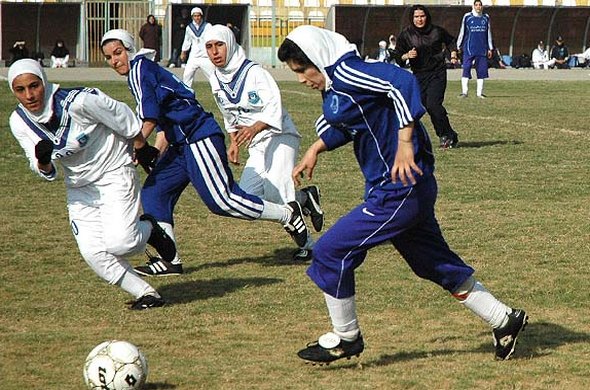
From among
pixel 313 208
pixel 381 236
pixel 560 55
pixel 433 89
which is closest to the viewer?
pixel 381 236

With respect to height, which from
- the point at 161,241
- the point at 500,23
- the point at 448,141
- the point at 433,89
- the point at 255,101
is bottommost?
the point at 500,23

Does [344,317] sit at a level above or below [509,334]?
above

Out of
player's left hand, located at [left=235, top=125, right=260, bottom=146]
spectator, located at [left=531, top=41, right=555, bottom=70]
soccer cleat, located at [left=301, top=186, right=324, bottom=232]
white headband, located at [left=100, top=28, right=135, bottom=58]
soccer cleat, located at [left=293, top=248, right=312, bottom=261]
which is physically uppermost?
white headband, located at [left=100, top=28, right=135, bottom=58]

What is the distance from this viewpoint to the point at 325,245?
6.25 m

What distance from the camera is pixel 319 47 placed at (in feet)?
20.0

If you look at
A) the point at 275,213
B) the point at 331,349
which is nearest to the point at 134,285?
the point at 275,213

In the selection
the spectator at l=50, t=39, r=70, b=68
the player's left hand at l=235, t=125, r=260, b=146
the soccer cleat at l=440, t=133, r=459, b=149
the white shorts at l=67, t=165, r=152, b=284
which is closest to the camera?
the white shorts at l=67, t=165, r=152, b=284

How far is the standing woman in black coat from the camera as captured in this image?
16.3 meters

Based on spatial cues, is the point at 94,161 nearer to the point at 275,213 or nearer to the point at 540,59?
the point at 275,213

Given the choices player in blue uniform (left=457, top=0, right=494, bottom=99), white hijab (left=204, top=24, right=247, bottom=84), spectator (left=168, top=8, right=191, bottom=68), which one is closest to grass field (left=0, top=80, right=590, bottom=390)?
white hijab (left=204, top=24, right=247, bottom=84)

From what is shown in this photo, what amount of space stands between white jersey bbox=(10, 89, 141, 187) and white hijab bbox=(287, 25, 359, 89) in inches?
79.4

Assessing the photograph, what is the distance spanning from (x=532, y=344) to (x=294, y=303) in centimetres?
180

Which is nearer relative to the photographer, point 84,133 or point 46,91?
point 46,91

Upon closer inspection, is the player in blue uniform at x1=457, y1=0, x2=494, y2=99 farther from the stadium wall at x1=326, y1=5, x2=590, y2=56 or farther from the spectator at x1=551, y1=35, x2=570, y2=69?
the spectator at x1=551, y1=35, x2=570, y2=69
